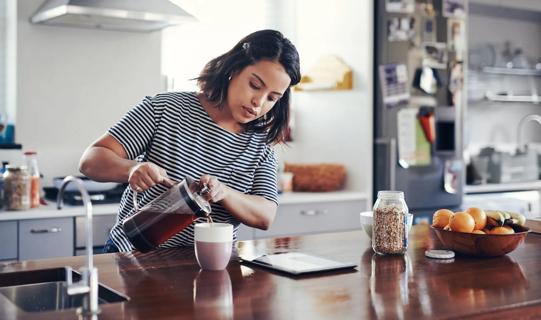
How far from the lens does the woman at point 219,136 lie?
6.95 feet

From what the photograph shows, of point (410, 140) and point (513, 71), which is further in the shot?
point (513, 71)

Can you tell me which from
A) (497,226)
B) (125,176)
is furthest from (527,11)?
(125,176)

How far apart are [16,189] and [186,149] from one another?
1.26m

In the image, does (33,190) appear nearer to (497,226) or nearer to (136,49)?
(136,49)

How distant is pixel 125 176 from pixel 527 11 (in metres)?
4.35

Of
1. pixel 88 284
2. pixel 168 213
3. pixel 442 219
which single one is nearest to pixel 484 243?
pixel 442 219

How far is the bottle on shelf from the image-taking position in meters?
3.21

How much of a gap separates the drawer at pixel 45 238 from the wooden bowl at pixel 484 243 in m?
1.79

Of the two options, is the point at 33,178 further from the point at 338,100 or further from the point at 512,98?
the point at 512,98

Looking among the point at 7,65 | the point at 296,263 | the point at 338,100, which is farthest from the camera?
A: the point at 338,100

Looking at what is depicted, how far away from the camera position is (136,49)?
3932 mm

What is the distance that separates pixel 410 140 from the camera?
13.9 ft

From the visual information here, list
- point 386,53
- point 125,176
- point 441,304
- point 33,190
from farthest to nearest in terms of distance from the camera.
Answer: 1. point 386,53
2. point 33,190
3. point 125,176
4. point 441,304

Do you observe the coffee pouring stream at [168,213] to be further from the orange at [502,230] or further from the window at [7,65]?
the window at [7,65]
